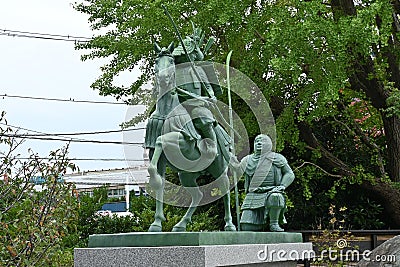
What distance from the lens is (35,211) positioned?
9.04 m

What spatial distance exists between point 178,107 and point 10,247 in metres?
2.90

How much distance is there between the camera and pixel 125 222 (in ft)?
50.3

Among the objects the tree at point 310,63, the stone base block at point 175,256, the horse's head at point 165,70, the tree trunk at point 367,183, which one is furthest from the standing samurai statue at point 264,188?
the tree trunk at point 367,183

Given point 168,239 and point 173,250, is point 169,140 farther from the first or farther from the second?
point 173,250

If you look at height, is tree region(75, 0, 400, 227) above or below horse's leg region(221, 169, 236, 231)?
above

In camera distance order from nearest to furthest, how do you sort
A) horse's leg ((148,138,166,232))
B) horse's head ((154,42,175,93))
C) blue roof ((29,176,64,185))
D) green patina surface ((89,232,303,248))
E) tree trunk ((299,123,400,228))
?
green patina surface ((89,232,303,248))
horse's leg ((148,138,166,232))
horse's head ((154,42,175,93))
blue roof ((29,176,64,185))
tree trunk ((299,123,400,228))

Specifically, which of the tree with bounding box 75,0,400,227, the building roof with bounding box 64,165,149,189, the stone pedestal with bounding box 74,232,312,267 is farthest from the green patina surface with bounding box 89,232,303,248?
the building roof with bounding box 64,165,149,189

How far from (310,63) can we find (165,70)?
704 cm

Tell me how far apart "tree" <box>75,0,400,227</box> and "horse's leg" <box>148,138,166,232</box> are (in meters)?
5.70

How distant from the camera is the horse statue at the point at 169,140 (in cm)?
666

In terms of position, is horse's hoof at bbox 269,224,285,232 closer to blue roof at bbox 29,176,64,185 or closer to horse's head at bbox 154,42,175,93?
horse's head at bbox 154,42,175,93

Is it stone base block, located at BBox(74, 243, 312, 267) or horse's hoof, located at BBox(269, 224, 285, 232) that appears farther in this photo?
horse's hoof, located at BBox(269, 224, 285, 232)

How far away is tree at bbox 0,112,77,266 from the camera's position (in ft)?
28.3

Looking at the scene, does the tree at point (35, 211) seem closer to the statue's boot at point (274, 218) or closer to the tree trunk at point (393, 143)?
the statue's boot at point (274, 218)
